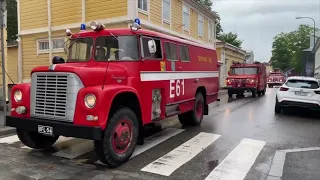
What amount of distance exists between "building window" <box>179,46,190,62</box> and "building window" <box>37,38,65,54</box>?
32.3ft

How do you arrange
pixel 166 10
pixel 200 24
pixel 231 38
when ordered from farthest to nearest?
pixel 231 38
pixel 200 24
pixel 166 10

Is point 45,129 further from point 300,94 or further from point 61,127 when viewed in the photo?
point 300,94

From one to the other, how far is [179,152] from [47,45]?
1324 centimetres

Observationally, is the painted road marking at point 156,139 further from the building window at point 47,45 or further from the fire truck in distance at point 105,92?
the building window at point 47,45

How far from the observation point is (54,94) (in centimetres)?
556

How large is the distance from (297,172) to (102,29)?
4668 mm

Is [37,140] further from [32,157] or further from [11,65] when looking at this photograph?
[11,65]

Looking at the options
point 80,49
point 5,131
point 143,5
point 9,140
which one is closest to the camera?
point 80,49

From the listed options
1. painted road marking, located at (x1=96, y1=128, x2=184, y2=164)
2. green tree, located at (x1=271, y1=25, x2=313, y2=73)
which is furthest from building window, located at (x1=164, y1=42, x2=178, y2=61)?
green tree, located at (x1=271, y1=25, x2=313, y2=73)

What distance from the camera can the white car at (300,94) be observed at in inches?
467

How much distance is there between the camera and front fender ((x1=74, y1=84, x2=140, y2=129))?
5.18 m

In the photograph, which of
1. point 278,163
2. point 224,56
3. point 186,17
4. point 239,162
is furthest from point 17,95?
point 224,56

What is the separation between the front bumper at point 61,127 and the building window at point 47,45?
11227 millimetres

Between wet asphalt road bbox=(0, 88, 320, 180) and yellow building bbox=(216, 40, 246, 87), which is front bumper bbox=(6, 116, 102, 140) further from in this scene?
yellow building bbox=(216, 40, 246, 87)
